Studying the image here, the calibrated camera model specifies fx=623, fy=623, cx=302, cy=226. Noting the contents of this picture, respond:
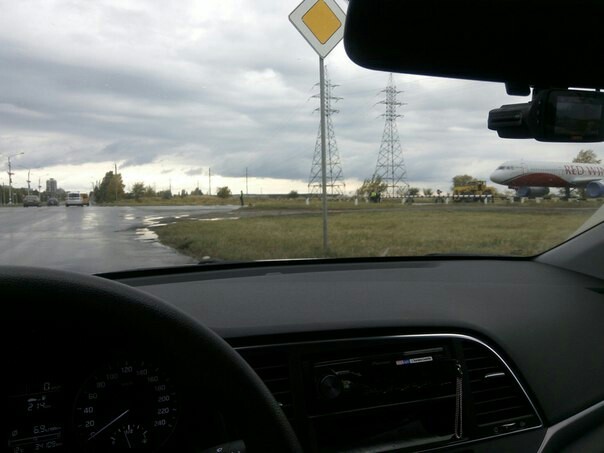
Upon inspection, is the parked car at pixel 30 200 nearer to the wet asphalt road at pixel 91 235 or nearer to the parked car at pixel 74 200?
the wet asphalt road at pixel 91 235

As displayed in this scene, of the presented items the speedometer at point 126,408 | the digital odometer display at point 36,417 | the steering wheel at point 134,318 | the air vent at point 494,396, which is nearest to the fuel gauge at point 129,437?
the speedometer at point 126,408

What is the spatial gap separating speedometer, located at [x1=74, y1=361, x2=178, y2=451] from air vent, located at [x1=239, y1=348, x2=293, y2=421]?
977mm

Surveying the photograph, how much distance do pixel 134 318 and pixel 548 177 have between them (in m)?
3.85

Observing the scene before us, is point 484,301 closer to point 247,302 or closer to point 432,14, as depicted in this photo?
point 247,302

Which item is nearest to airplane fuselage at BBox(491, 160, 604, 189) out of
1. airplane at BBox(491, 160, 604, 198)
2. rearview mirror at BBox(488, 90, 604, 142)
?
airplane at BBox(491, 160, 604, 198)

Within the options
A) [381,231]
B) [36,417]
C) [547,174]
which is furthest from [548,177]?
[36,417]

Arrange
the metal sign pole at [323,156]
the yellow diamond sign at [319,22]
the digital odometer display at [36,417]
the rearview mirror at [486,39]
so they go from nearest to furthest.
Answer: the digital odometer display at [36,417] → the rearview mirror at [486,39] → the yellow diamond sign at [319,22] → the metal sign pole at [323,156]

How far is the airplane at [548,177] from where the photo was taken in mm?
4352

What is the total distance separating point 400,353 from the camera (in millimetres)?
2961

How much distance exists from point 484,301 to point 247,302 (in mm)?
1359

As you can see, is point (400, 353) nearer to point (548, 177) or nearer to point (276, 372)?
point (276, 372)

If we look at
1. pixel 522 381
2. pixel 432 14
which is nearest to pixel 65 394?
pixel 432 14

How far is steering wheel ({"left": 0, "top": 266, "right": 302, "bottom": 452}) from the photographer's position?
1392mm

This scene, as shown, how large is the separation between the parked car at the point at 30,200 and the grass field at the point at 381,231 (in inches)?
37.5
